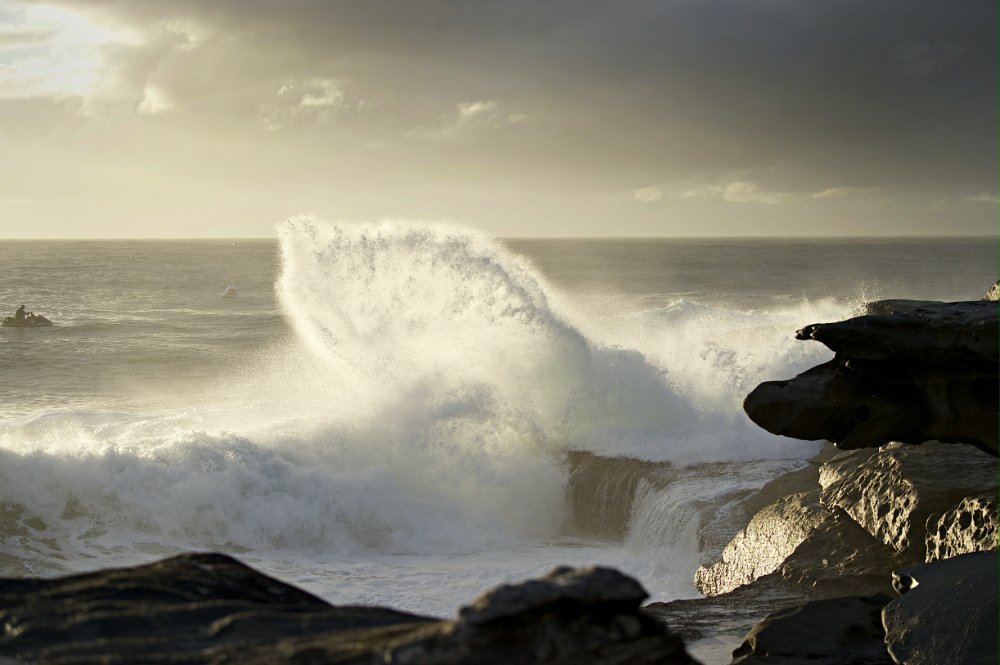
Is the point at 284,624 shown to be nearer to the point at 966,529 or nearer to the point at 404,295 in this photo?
the point at 966,529

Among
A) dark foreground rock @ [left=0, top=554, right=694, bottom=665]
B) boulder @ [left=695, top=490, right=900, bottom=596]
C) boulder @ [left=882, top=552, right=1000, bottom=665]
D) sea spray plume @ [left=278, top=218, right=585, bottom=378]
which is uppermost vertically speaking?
sea spray plume @ [left=278, top=218, right=585, bottom=378]

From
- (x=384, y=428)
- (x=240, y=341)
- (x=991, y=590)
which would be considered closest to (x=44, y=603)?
(x=991, y=590)

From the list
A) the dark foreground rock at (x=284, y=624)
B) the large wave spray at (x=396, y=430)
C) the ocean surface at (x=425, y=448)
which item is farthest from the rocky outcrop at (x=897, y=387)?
the large wave spray at (x=396, y=430)

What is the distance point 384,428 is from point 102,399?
1505 centimetres

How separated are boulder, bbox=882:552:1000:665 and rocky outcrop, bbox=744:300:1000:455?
110 centimetres

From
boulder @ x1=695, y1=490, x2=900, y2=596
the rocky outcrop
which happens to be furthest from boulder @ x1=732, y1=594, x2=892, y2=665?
boulder @ x1=695, y1=490, x2=900, y2=596

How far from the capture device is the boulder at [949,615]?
6.28m

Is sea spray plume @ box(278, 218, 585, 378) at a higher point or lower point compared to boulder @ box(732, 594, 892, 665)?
higher

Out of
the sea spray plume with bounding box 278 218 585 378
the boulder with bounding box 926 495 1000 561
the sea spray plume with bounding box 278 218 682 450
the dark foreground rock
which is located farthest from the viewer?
the sea spray plume with bounding box 278 218 585 378

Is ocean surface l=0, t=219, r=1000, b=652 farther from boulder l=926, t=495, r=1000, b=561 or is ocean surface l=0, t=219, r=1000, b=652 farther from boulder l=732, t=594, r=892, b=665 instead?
boulder l=732, t=594, r=892, b=665

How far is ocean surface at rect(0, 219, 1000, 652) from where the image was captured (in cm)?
1265

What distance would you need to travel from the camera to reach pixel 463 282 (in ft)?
59.7

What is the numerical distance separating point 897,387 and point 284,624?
5968 mm

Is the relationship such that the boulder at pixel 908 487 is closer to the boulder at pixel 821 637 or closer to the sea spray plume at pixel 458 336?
the boulder at pixel 821 637
